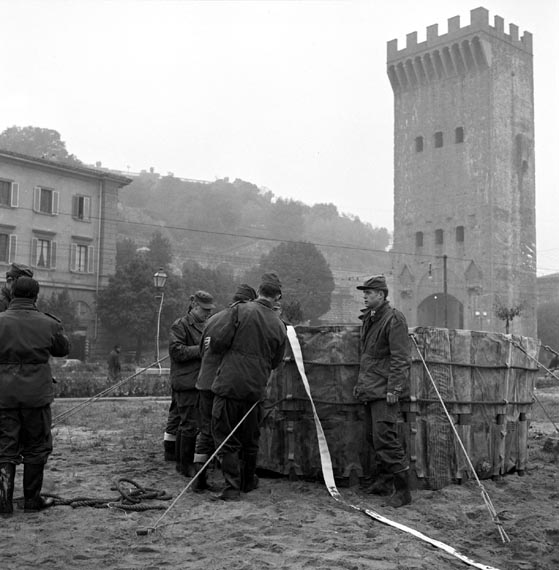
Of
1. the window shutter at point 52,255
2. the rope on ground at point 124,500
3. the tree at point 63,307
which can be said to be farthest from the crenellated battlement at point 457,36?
the rope on ground at point 124,500

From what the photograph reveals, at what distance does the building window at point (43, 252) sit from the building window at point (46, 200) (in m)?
1.73

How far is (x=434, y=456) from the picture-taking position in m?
7.69

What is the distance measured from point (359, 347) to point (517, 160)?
52622mm

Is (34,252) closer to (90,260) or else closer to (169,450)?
(90,260)

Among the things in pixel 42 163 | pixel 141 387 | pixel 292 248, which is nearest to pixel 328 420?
pixel 141 387

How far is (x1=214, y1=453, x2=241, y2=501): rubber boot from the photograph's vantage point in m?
6.93

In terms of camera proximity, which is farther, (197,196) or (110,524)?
(197,196)

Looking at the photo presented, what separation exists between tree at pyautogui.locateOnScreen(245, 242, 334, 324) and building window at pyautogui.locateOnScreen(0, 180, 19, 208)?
25154 millimetres

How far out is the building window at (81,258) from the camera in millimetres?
46750

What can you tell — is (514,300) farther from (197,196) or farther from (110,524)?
(197,196)

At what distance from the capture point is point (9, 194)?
44.3 meters

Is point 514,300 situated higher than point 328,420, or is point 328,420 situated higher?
point 514,300

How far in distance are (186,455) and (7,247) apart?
38921 mm

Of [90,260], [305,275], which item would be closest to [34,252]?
[90,260]
